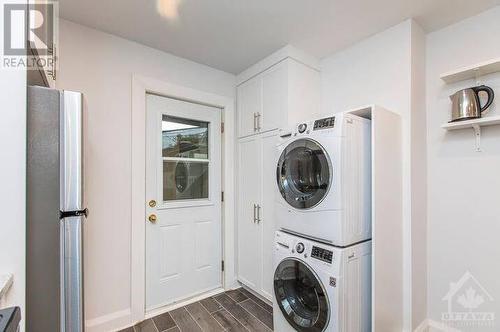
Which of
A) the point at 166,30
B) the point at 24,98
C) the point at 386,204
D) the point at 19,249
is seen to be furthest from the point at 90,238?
the point at 386,204

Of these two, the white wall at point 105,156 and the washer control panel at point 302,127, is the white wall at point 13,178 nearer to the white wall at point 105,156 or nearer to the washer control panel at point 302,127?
the white wall at point 105,156

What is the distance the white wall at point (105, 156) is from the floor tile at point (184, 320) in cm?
40

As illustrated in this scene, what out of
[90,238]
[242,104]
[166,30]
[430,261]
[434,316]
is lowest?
[434,316]

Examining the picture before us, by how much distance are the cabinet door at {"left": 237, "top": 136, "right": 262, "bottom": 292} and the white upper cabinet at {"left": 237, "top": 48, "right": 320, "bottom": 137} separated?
0.23 m

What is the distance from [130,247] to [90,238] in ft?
1.04

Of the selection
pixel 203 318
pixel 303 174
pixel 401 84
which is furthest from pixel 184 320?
pixel 401 84

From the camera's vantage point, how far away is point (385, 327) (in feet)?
5.16

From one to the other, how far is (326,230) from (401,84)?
1.26m

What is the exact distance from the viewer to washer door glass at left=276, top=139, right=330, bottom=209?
5.26 feet

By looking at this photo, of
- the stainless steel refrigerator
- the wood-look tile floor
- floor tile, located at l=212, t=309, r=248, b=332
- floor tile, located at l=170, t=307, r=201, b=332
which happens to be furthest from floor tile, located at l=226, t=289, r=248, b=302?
the stainless steel refrigerator

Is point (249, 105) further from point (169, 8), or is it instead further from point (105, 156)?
point (105, 156)

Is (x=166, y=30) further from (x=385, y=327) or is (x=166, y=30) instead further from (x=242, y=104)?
(x=385, y=327)

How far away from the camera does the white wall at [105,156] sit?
1839mm

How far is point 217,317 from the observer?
6.96 feet
